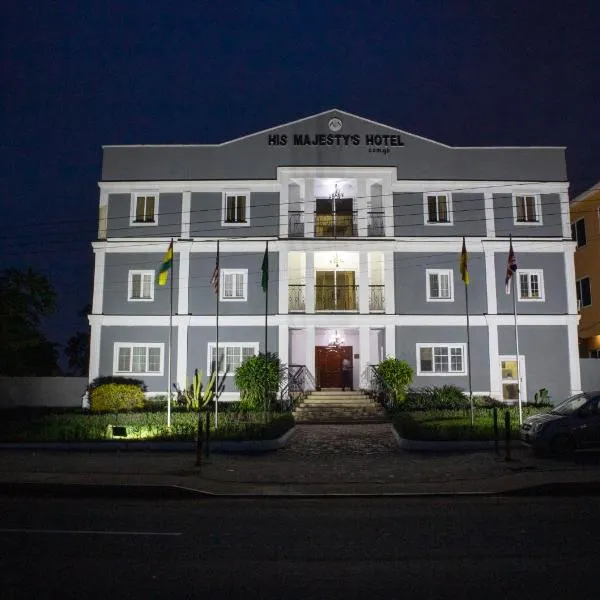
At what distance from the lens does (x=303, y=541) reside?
7.50 meters

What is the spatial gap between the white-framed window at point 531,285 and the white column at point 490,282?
3.62 feet

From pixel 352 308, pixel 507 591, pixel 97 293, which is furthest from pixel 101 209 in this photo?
pixel 507 591

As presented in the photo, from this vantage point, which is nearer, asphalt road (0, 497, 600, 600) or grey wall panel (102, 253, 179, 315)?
asphalt road (0, 497, 600, 600)

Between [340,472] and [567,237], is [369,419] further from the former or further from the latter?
[567,237]

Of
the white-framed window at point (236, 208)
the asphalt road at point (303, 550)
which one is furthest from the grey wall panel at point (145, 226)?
the asphalt road at point (303, 550)

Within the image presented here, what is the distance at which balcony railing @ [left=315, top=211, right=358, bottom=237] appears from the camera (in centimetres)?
2894

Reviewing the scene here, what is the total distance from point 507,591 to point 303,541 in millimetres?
2693

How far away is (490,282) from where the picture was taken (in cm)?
2781

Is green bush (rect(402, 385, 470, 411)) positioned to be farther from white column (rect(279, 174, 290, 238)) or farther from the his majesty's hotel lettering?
white column (rect(279, 174, 290, 238))

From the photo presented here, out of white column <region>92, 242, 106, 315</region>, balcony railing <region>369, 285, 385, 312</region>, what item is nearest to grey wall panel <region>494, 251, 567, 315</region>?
balcony railing <region>369, 285, 385, 312</region>

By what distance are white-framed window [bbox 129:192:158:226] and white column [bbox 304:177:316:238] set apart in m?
6.70

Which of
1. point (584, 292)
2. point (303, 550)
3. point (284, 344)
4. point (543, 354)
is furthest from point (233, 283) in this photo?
point (303, 550)

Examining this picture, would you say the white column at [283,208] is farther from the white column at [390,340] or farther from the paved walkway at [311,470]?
the paved walkway at [311,470]

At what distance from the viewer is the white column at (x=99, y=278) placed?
2781 cm
